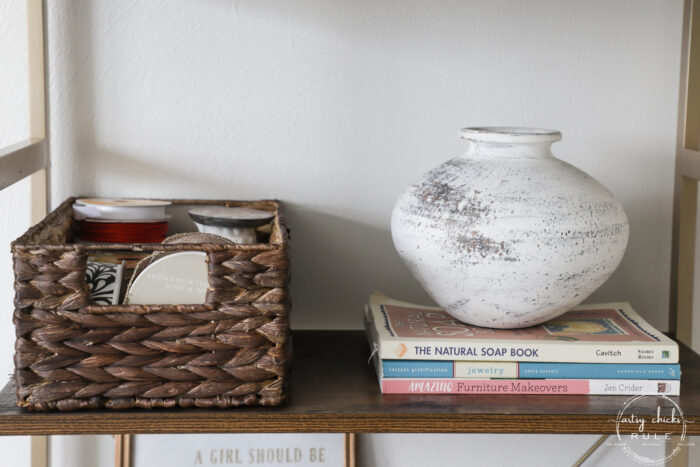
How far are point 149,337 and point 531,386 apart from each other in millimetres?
388

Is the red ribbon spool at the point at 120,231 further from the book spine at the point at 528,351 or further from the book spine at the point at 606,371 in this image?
the book spine at the point at 606,371

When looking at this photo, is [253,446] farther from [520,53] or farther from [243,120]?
[520,53]

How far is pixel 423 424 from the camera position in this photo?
2.35ft

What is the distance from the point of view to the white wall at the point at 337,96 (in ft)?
3.17

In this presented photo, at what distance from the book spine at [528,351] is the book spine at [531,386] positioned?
0.07ft

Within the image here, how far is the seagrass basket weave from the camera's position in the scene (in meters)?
0.69

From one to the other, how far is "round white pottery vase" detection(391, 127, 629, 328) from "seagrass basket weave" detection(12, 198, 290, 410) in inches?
6.8

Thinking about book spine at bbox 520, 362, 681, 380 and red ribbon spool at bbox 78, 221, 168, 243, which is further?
red ribbon spool at bbox 78, 221, 168, 243

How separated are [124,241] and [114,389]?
0.25 m

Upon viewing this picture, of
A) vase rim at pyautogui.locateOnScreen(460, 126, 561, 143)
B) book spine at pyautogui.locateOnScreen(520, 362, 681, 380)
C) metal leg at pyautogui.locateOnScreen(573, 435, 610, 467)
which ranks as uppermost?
vase rim at pyautogui.locateOnScreen(460, 126, 561, 143)

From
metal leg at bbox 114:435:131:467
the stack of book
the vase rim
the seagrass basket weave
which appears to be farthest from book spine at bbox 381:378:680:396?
metal leg at bbox 114:435:131:467

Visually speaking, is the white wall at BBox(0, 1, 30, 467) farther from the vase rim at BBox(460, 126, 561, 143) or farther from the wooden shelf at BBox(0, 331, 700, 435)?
the vase rim at BBox(460, 126, 561, 143)

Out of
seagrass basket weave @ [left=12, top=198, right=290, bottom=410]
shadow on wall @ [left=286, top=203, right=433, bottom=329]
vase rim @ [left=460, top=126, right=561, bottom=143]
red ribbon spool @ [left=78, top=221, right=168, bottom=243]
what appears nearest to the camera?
seagrass basket weave @ [left=12, top=198, right=290, bottom=410]

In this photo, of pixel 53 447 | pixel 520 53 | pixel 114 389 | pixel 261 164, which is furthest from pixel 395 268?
pixel 53 447
